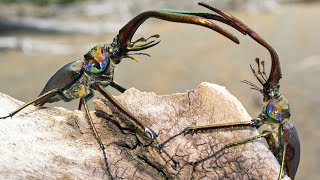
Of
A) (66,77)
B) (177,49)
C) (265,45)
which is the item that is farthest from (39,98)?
(177,49)

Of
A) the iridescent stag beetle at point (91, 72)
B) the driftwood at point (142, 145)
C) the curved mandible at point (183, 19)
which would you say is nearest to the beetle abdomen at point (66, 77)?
the iridescent stag beetle at point (91, 72)

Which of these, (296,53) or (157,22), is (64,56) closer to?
(157,22)

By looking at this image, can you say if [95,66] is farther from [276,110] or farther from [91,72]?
[276,110]

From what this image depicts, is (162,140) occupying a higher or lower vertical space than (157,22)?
lower

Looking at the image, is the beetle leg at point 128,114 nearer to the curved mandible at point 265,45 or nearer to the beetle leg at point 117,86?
the beetle leg at point 117,86

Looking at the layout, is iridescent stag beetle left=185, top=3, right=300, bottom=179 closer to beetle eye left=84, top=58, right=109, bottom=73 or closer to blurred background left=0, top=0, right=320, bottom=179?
beetle eye left=84, top=58, right=109, bottom=73

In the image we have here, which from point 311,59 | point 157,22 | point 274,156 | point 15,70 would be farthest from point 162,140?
point 157,22
